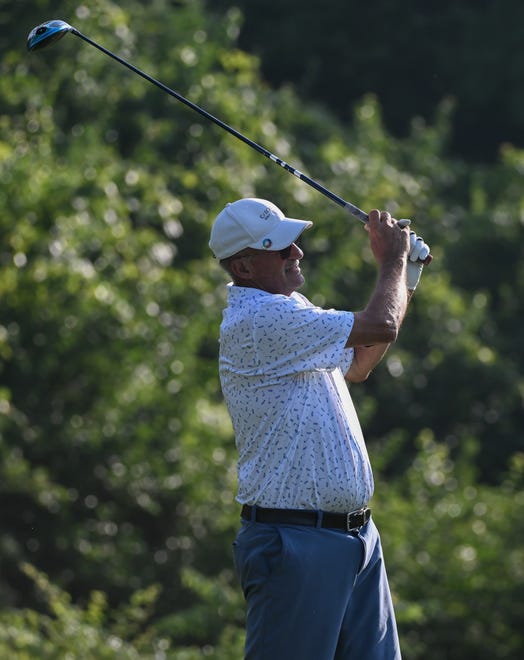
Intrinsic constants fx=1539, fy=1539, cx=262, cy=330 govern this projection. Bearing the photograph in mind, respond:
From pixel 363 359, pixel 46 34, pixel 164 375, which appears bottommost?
pixel 164 375

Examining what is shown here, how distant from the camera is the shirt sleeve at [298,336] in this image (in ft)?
12.8

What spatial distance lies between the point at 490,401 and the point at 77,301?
5192 millimetres

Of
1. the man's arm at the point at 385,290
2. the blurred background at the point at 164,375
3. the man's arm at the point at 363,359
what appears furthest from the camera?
the blurred background at the point at 164,375

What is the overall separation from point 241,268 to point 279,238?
0.44ft

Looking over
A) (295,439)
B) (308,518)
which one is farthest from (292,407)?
(308,518)

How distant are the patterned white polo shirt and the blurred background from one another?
2770 millimetres

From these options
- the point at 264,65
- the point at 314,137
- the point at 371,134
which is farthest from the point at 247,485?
the point at 264,65

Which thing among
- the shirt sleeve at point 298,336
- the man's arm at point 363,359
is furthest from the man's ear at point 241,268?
the man's arm at point 363,359

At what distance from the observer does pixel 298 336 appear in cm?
391

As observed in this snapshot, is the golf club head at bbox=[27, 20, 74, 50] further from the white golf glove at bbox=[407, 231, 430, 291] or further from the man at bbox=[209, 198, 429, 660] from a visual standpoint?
the white golf glove at bbox=[407, 231, 430, 291]

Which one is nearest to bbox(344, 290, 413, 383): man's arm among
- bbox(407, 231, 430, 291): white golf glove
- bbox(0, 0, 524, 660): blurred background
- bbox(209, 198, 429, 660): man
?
bbox(407, 231, 430, 291): white golf glove

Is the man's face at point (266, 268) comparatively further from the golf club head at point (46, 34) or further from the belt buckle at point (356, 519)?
the golf club head at point (46, 34)

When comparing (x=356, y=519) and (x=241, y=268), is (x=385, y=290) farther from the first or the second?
(x=356, y=519)

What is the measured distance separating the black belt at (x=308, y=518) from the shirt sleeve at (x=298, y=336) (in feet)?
1.20
